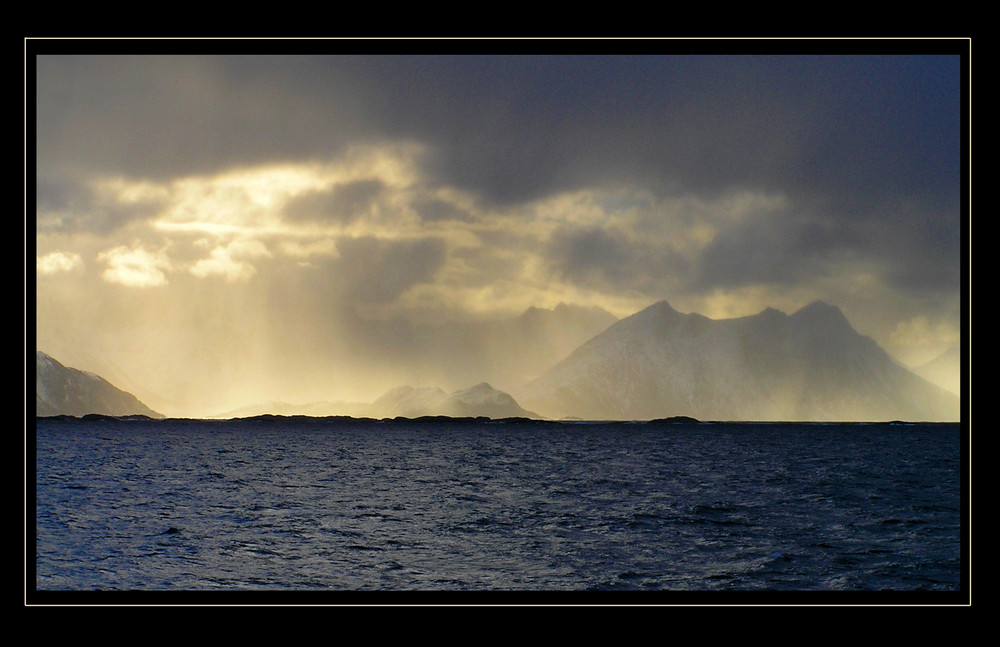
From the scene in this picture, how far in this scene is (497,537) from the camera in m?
27.1

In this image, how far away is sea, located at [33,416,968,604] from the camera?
1519cm

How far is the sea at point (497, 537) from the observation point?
1519 cm

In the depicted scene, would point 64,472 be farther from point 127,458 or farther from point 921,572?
point 921,572

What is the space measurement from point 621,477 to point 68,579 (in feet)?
131

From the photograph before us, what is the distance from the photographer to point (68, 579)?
19234mm
